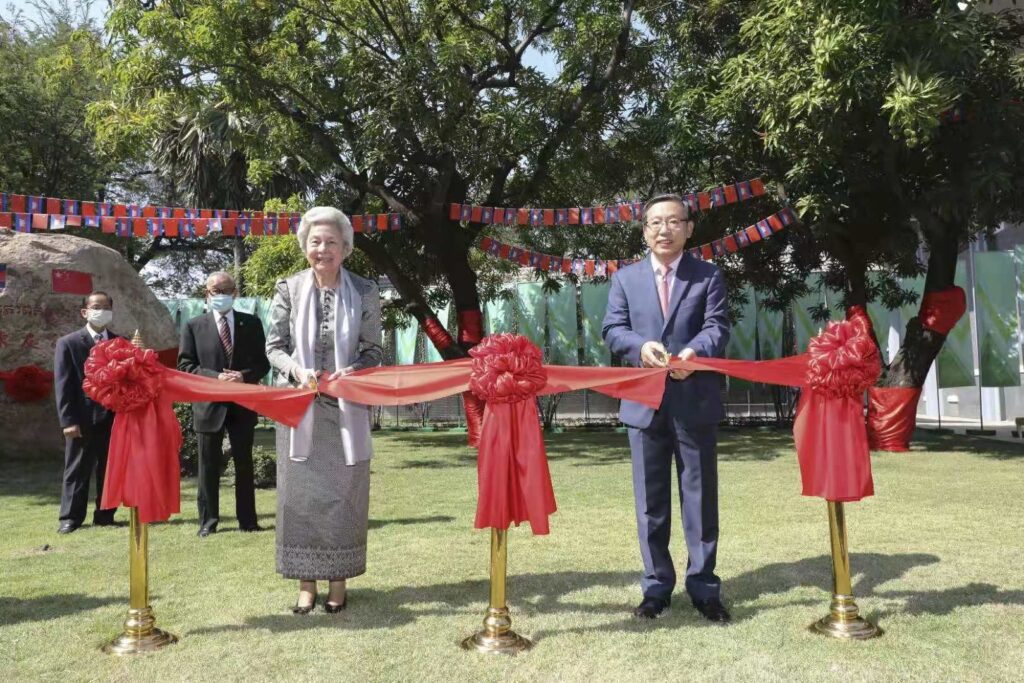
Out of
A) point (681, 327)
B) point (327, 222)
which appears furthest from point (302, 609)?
point (681, 327)

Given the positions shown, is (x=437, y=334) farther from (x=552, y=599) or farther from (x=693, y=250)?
(x=552, y=599)

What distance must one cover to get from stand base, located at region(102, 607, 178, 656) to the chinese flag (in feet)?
27.0

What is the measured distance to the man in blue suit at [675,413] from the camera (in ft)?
12.0

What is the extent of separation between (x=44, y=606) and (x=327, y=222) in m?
2.39

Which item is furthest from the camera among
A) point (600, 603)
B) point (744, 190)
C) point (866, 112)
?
point (744, 190)

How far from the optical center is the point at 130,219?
10.2m

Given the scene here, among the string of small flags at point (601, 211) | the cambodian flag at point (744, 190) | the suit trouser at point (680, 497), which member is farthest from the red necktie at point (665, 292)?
the cambodian flag at point (744, 190)

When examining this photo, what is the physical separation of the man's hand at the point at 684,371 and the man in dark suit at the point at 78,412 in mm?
4517

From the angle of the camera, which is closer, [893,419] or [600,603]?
[600,603]

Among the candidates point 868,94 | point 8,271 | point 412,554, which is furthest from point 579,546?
point 8,271

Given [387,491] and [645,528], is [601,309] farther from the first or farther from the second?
[645,528]

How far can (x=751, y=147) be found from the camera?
11.3m

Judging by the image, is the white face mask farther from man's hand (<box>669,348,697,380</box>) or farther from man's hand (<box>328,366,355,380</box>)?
man's hand (<box>669,348,697,380</box>)

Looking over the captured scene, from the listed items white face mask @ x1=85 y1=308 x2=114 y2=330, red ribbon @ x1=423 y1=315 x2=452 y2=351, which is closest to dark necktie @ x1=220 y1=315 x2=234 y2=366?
white face mask @ x1=85 y1=308 x2=114 y2=330
